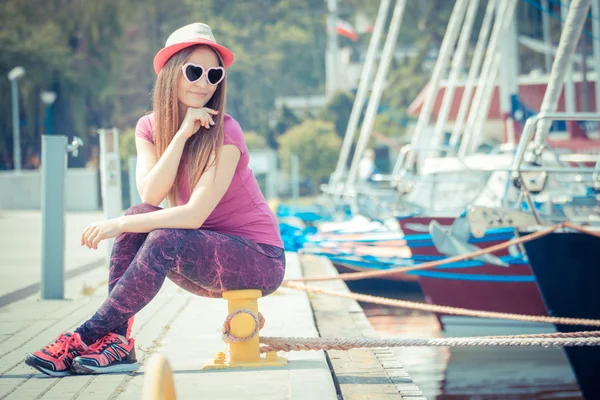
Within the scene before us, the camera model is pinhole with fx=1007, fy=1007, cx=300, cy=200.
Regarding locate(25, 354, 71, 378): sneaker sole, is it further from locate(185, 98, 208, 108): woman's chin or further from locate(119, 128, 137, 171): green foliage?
locate(119, 128, 137, 171): green foliage

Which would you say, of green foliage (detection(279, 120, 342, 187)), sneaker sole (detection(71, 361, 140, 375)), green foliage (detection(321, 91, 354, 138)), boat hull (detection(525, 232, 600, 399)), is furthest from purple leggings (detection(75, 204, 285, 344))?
green foliage (detection(321, 91, 354, 138))

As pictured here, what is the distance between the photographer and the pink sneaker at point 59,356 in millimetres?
4004

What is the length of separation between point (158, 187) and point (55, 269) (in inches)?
144

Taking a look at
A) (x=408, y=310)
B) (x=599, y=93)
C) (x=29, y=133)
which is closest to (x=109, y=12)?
(x=29, y=133)

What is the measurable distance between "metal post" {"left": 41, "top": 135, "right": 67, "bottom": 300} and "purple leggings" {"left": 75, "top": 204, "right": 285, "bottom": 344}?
3.48 m

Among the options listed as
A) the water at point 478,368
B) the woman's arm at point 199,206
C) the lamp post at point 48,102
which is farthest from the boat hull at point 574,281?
the lamp post at point 48,102

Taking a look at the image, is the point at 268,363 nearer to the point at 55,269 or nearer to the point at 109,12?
the point at 55,269

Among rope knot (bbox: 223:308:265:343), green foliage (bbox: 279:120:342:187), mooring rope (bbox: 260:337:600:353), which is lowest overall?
green foliage (bbox: 279:120:342:187)

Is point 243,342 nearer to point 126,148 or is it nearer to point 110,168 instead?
point 110,168

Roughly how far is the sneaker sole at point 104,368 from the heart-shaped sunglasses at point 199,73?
1.19 meters

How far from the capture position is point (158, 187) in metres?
3.99

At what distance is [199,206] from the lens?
3.91 meters

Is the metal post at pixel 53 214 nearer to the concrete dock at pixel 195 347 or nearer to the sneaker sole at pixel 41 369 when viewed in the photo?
the concrete dock at pixel 195 347

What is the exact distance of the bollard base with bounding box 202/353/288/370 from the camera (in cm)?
416
